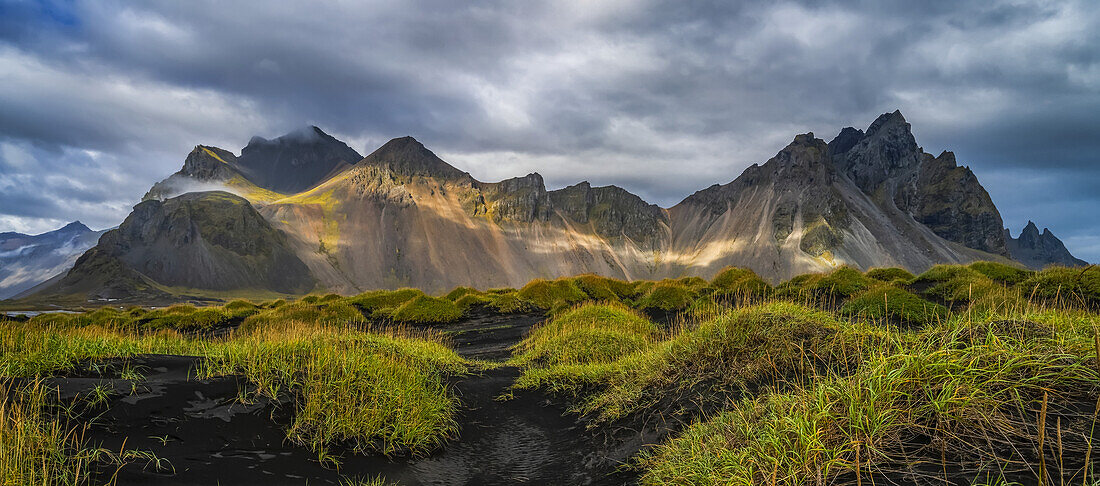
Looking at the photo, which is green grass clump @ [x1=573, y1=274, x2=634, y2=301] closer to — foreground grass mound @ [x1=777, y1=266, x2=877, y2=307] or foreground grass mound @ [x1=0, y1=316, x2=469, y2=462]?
foreground grass mound @ [x1=777, y1=266, x2=877, y2=307]

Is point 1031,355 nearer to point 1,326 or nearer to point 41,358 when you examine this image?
point 41,358

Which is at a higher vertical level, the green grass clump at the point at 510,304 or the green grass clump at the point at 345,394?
the green grass clump at the point at 345,394

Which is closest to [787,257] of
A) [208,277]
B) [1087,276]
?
[1087,276]

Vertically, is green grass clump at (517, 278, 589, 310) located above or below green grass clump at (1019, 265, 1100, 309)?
below

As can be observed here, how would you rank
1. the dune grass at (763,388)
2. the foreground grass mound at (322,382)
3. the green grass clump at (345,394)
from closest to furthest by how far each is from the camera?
the dune grass at (763,388) < the foreground grass mound at (322,382) < the green grass clump at (345,394)

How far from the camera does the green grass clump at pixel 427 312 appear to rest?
30844 millimetres

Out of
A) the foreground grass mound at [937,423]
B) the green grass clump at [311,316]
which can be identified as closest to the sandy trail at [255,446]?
the foreground grass mound at [937,423]

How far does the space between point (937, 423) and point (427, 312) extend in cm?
2948

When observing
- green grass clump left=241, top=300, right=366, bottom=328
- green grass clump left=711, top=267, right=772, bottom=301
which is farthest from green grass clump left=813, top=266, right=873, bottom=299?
green grass clump left=241, top=300, right=366, bottom=328

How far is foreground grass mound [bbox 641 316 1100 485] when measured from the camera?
391cm

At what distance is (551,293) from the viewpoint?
36625 mm

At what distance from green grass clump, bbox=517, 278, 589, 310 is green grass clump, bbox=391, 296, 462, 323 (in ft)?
18.8

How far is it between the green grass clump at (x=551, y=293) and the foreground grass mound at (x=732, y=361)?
23793 millimetres

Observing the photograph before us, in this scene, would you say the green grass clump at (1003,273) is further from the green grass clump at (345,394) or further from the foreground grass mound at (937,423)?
the green grass clump at (345,394)
